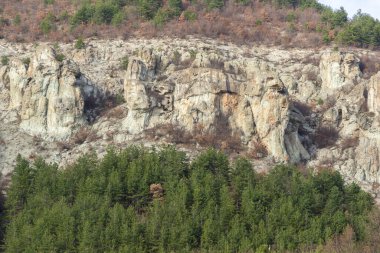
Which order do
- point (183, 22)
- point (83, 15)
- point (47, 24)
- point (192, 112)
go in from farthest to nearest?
point (83, 15)
point (183, 22)
point (47, 24)
point (192, 112)

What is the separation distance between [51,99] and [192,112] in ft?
41.1

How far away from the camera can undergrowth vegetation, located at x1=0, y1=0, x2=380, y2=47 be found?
8094 centimetres

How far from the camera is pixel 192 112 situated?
6131 centimetres

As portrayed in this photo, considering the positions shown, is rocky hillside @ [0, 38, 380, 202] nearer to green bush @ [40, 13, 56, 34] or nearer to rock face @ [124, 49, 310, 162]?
rock face @ [124, 49, 310, 162]

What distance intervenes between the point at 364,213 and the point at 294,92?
19376mm

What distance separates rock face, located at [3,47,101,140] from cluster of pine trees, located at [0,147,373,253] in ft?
16.4

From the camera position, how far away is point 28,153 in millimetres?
60969

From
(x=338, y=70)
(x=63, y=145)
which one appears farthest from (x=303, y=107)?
(x=63, y=145)

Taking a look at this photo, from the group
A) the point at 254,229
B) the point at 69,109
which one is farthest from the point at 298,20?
the point at 254,229

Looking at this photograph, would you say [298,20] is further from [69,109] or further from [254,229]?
[254,229]

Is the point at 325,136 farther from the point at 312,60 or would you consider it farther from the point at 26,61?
the point at 26,61

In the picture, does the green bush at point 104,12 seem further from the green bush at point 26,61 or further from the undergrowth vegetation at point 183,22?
the green bush at point 26,61

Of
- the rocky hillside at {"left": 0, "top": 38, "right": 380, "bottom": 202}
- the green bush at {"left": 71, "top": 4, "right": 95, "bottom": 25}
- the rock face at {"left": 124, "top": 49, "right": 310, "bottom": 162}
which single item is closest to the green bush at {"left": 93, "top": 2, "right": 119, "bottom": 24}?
the green bush at {"left": 71, "top": 4, "right": 95, "bottom": 25}

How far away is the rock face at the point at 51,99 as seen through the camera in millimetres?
62969
